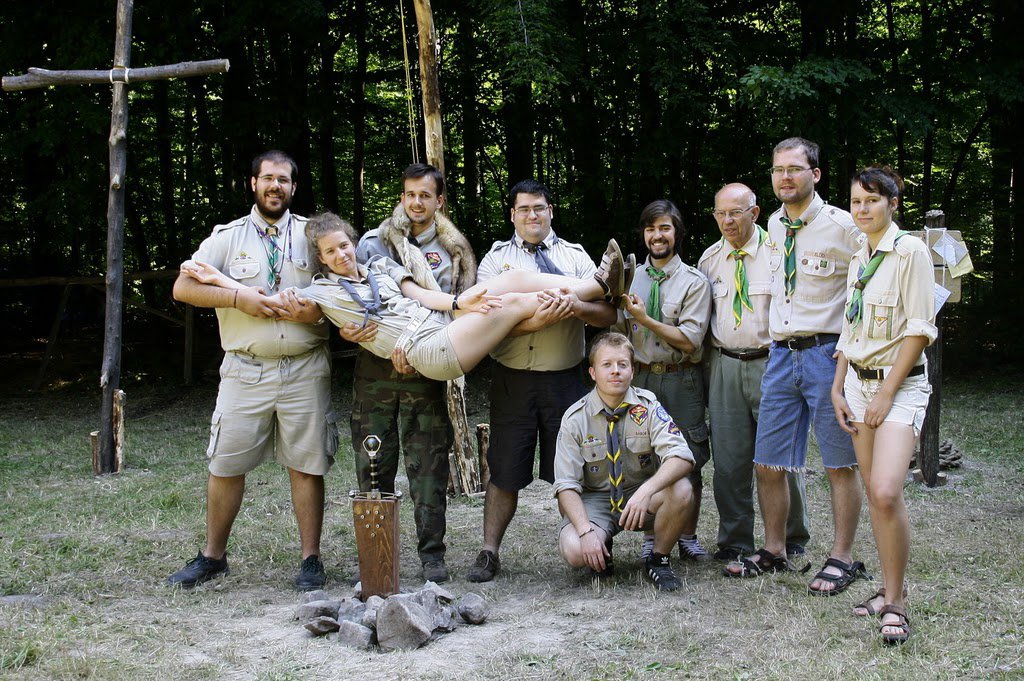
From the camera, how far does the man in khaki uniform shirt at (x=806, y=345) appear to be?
4.16 metres

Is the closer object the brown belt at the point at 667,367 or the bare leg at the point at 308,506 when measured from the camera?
the bare leg at the point at 308,506

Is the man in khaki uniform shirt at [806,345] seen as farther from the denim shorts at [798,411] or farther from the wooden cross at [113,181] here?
the wooden cross at [113,181]

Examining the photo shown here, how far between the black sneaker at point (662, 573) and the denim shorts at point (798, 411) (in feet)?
2.09

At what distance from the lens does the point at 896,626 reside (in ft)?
11.4

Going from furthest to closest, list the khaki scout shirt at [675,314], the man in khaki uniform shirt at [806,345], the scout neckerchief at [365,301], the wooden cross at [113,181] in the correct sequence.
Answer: the wooden cross at [113,181] → the khaki scout shirt at [675,314] → the scout neckerchief at [365,301] → the man in khaki uniform shirt at [806,345]

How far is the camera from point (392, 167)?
599 inches

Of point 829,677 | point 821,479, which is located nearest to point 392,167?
point 821,479

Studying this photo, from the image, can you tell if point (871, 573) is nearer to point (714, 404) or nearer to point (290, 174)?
point (714, 404)

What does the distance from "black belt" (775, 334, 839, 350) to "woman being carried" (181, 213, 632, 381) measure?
789mm

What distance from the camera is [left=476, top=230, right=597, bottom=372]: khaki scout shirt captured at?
4551 millimetres

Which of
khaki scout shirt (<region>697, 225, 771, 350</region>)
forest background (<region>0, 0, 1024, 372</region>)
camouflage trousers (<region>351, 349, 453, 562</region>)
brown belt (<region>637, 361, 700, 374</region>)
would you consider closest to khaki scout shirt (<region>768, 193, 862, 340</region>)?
khaki scout shirt (<region>697, 225, 771, 350</region>)

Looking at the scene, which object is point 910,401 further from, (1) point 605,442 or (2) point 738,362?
(1) point 605,442

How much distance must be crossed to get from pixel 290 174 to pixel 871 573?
3.31 m

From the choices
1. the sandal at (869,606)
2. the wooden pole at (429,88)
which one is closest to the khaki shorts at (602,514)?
the sandal at (869,606)
